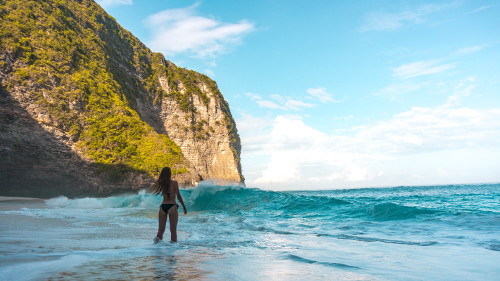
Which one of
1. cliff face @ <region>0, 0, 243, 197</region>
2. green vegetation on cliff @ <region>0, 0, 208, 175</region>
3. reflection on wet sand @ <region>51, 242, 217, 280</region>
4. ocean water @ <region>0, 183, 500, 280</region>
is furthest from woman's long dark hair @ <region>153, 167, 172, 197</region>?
green vegetation on cliff @ <region>0, 0, 208, 175</region>

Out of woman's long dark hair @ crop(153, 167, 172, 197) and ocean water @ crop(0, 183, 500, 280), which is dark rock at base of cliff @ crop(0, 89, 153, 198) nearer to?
ocean water @ crop(0, 183, 500, 280)

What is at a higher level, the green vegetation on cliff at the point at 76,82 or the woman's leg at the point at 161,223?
the green vegetation on cliff at the point at 76,82

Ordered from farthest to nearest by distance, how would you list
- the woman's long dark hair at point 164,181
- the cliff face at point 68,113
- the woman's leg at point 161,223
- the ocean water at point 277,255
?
the cliff face at point 68,113
the woman's long dark hair at point 164,181
the woman's leg at point 161,223
the ocean water at point 277,255

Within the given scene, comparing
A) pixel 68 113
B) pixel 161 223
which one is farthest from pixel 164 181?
pixel 68 113

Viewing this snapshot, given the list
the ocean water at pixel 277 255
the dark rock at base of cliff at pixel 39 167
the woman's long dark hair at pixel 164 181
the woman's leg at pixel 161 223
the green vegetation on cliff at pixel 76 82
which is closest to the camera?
the ocean water at pixel 277 255

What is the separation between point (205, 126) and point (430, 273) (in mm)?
51916

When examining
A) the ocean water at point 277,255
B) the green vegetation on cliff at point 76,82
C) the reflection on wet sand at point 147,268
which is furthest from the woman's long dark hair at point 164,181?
the green vegetation on cliff at point 76,82

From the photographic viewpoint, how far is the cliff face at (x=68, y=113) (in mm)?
27562

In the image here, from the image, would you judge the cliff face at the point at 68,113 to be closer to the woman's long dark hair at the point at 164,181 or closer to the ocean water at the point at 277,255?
the ocean water at the point at 277,255

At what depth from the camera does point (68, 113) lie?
3025 cm

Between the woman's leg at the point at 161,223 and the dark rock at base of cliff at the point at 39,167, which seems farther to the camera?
the dark rock at base of cliff at the point at 39,167

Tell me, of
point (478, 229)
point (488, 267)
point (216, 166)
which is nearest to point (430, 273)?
point (488, 267)

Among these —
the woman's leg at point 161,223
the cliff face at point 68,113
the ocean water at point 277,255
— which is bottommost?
the ocean water at point 277,255

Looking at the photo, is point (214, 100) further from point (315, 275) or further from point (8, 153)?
point (315, 275)
